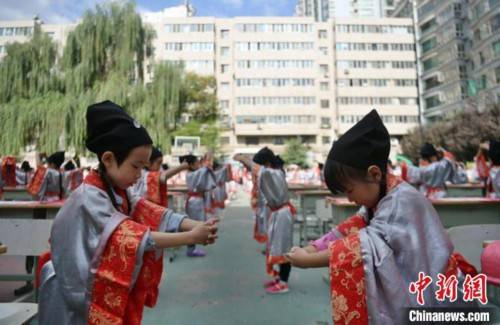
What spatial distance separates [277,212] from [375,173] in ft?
9.29

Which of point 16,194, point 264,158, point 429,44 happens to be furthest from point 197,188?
point 429,44

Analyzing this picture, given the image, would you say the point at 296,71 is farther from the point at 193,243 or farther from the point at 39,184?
the point at 193,243

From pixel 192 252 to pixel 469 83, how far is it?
35.6m

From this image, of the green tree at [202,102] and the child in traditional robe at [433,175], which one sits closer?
the child in traditional robe at [433,175]

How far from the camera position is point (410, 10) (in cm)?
4544

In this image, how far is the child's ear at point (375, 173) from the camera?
57.8 inches

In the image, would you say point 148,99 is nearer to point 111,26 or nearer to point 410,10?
point 111,26

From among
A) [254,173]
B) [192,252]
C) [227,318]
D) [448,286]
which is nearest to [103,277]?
[448,286]

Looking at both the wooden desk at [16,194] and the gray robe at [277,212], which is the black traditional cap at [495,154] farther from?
the wooden desk at [16,194]

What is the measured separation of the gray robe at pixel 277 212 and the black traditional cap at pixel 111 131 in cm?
269

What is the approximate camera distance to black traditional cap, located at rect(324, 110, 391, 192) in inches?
57.4

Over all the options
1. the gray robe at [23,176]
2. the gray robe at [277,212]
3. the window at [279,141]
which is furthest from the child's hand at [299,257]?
the window at [279,141]

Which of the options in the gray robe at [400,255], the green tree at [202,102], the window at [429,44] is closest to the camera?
the gray robe at [400,255]

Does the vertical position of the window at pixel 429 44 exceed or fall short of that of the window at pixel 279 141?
it exceeds it
